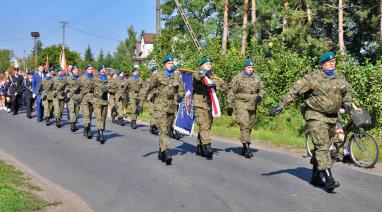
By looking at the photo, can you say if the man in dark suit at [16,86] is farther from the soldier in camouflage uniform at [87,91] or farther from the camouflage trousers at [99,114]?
the camouflage trousers at [99,114]

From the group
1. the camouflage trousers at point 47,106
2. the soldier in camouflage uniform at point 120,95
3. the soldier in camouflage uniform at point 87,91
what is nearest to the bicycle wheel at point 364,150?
the soldier in camouflage uniform at point 87,91

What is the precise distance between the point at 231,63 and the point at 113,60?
3755 inches

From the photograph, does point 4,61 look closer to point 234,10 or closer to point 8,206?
point 234,10

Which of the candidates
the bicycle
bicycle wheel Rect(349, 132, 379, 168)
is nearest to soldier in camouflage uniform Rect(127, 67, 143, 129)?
the bicycle

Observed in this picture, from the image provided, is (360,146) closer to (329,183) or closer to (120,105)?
(329,183)

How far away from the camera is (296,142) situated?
13.2 metres

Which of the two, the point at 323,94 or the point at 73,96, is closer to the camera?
Result: the point at 323,94

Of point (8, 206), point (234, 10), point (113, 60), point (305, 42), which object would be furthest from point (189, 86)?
point (113, 60)

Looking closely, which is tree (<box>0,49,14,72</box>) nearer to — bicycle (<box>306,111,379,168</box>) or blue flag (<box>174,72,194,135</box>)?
blue flag (<box>174,72,194,135</box>)

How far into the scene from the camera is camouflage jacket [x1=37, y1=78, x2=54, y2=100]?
1728 cm

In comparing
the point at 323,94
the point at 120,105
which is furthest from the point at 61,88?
the point at 323,94

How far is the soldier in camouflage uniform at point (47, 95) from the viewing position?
17312mm

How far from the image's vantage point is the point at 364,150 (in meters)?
9.62

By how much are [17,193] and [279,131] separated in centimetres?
1044
